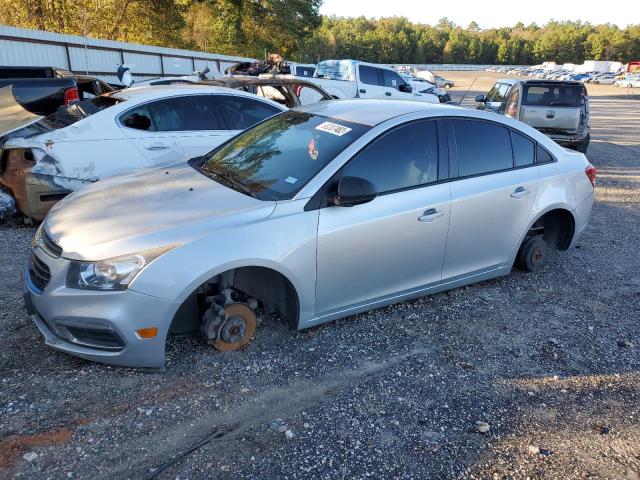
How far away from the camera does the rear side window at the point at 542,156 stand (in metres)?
4.66

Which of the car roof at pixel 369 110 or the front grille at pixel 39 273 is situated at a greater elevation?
the car roof at pixel 369 110

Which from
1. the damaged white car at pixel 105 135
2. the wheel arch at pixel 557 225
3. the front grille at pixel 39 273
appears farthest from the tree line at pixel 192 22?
the wheel arch at pixel 557 225

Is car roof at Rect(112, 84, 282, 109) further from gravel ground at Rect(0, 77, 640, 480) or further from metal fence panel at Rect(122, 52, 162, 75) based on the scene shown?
metal fence panel at Rect(122, 52, 162, 75)

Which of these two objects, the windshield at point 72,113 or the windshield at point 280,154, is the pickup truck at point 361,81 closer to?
the windshield at point 72,113

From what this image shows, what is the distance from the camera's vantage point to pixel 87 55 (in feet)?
60.8

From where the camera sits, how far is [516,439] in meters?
2.85

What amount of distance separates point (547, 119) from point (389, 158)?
8147mm

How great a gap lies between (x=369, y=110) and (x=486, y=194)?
1.18 meters

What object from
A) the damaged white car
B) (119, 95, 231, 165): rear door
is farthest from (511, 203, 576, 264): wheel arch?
(119, 95, 231, 165): rear door

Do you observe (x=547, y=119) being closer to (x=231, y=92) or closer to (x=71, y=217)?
(x=231, y=92)

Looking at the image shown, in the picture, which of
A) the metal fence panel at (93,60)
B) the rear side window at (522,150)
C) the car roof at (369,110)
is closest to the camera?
the car roof at (369,110)

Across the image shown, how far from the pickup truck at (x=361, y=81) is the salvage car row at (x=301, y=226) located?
10.4 metres

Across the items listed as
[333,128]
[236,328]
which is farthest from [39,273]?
[333,128]

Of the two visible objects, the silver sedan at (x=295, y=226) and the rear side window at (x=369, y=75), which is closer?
the silver sedan at (x=295, y=226)
